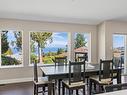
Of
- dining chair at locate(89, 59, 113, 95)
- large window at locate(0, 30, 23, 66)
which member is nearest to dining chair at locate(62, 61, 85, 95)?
dining chair at locate(89, 59, 113, 95)

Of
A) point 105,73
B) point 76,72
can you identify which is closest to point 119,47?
point 105,73

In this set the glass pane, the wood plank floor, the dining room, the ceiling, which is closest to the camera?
the dining room

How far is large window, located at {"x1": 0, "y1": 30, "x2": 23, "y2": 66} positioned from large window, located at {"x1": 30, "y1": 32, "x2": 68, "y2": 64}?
454mm

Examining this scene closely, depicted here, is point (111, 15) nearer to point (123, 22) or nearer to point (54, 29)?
point (123, 22)

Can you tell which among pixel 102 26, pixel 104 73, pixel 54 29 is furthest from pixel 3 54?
pixel 102 26

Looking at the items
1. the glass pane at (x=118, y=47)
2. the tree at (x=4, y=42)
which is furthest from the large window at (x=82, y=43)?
the tree at (x=4, y=42)

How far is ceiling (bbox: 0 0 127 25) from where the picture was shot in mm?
4520

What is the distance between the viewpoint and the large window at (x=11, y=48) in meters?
5.55

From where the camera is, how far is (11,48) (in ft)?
18.6

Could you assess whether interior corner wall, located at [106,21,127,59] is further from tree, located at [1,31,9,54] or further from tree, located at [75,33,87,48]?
tree, located at [1,31,9,54]

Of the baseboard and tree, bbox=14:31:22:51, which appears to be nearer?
the baseboard

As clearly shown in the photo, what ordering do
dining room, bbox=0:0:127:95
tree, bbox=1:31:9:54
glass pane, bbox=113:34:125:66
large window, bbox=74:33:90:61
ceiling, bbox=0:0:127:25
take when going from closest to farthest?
dining room, bbox=0:0:127:95, ceiling, bbox=0:0:127:25, tree, bbox=1:31:9:54, large window, bbox=74:33:90:61, glass pane, bbox=113:34:125:66

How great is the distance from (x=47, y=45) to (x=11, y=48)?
1.40 metres

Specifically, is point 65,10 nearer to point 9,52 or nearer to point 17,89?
point 9,52
